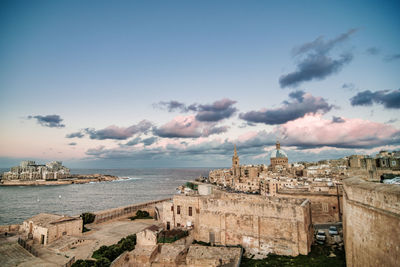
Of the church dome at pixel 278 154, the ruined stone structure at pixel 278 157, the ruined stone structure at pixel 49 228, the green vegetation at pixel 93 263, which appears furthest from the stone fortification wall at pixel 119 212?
the church dome at pixel 278 154

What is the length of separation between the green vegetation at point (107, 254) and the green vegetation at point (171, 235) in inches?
123

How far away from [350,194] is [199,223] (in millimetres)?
14548

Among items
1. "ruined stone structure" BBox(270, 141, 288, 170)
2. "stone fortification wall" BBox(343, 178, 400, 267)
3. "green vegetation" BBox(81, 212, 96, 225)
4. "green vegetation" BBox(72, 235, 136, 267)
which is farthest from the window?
"ruined stone structure" BBox(270, 141, 288, 170)

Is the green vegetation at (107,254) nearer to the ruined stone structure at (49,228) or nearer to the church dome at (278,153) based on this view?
the ruined stone structure at (49,228)

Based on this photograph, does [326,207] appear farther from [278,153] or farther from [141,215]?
[278,153]

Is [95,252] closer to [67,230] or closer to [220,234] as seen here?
[67,230]

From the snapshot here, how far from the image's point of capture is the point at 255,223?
20.3 m

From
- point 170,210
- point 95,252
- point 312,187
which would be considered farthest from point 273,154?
point 95,252

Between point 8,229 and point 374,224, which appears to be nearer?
point 374,224

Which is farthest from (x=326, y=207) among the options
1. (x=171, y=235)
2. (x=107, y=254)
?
(x=107, y=254)

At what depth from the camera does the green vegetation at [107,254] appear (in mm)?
19031

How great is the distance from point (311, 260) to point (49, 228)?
26.1m

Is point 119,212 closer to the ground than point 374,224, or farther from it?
closer to the ground

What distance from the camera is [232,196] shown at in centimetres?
2398
